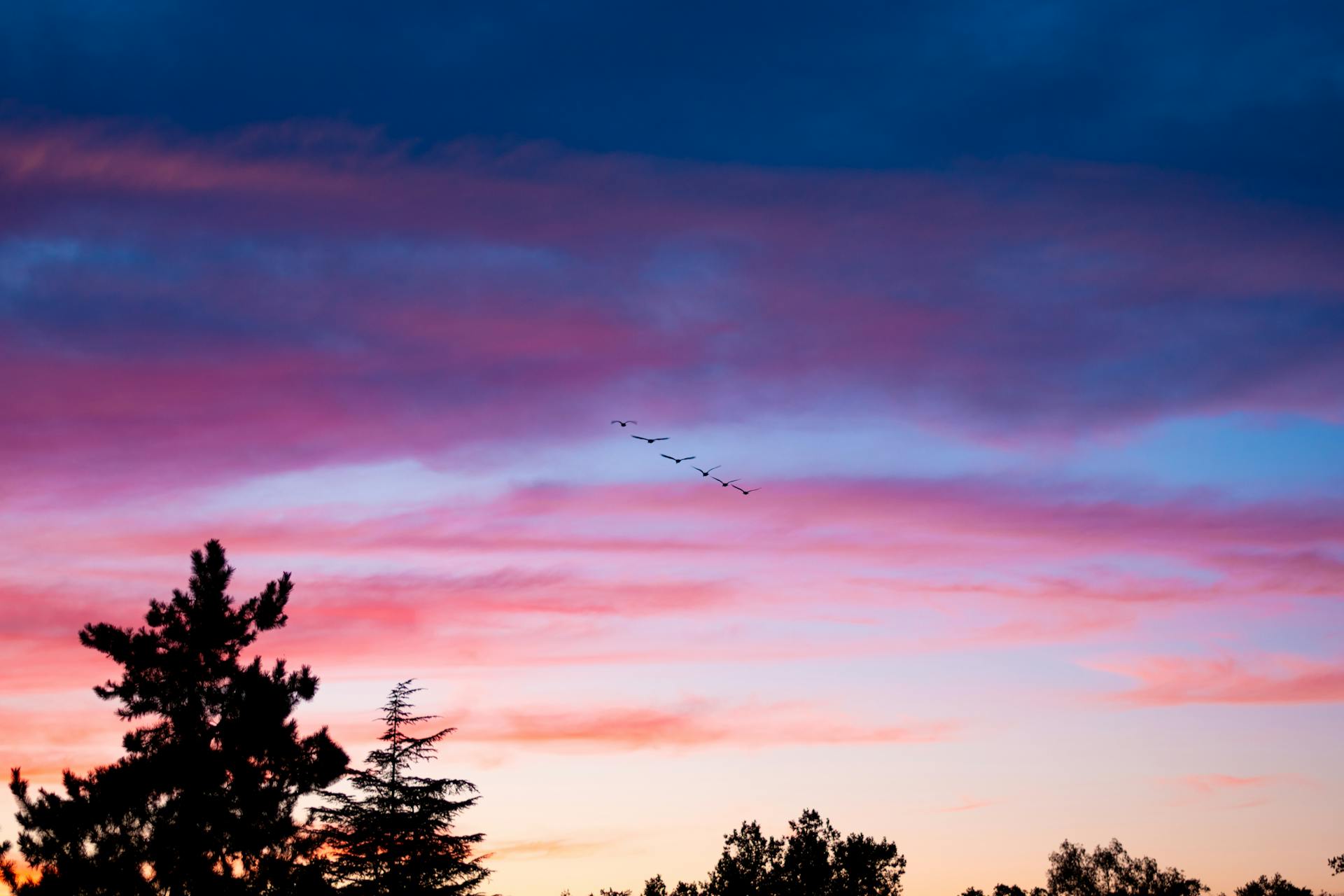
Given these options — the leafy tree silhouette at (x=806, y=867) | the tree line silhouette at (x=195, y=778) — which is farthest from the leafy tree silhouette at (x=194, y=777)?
the leafy tree silhouette at (x=806, y=867)

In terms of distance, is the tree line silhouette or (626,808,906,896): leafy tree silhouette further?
(626,808,906,896): leafy tree silhouette

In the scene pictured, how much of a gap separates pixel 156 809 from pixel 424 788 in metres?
22.8

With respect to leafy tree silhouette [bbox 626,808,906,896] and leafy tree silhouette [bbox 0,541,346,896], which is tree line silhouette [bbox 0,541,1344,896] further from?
leafy tree silhouette [bbox 626,808,906,896]

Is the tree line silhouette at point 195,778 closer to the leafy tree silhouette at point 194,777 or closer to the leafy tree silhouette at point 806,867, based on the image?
the leafy tree silhouette at point 194,777

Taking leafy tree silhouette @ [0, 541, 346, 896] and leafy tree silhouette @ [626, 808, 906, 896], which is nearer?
leafy tree silhouette @ [0, 541, 346, 896]

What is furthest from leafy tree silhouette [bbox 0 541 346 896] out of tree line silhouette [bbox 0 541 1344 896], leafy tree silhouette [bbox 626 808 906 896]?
leafy tree silhouette [bbox 626 808 906 896]

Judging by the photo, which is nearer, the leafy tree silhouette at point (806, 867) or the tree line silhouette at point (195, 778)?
the tree line silhouette at point (195, 778)

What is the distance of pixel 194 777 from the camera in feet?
166

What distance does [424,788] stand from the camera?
2844 inches

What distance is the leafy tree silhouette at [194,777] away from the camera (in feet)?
164

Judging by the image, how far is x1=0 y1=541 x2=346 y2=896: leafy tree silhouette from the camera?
5006 cm

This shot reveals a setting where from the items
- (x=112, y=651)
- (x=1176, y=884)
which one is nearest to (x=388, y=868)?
(x=112, y=651)

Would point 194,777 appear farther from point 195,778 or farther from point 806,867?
point 806,867

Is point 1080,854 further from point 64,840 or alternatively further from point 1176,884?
point 64,840
